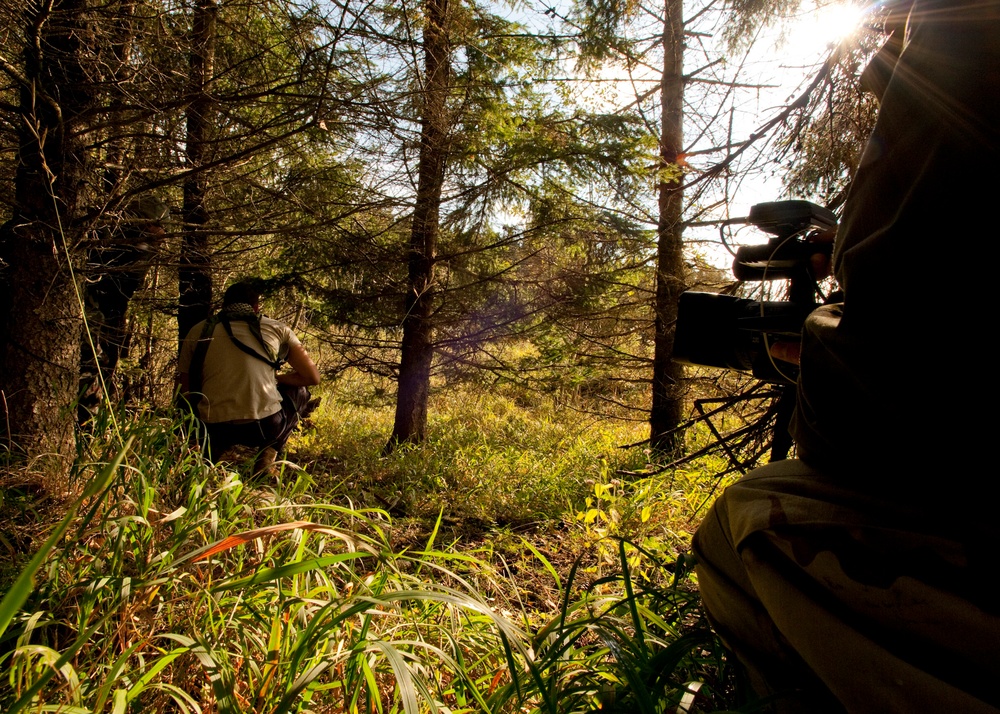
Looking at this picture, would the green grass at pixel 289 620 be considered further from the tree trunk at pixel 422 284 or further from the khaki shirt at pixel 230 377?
the tree trunk at pixel 422 284

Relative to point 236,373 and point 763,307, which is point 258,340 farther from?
point 763,307

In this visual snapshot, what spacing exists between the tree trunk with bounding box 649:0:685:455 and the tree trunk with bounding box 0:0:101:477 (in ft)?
14.8

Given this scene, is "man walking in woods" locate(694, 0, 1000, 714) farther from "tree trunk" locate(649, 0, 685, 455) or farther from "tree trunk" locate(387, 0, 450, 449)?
"tree trunk" locate(649, 0, 685, 455)

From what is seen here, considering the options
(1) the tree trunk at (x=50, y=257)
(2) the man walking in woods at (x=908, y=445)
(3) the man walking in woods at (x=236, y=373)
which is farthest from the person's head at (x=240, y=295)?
(2) the man walking in woods at (x=908, y=445)

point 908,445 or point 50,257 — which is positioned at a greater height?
point 50,257

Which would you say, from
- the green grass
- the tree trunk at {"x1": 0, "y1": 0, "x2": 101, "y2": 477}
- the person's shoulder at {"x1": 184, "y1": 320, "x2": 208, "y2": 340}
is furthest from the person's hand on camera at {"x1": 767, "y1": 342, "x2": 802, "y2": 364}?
the person's shoulder at {"x1": 184, "y1": 320, "x2": 208, "y2": 340}

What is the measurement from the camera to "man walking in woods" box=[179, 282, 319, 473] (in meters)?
Result: 3.27

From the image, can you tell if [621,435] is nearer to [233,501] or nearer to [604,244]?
[604,244]

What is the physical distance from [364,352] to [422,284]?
1.28 m

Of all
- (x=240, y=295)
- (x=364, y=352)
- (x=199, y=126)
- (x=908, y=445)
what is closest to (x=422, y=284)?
(x=364, y=352)

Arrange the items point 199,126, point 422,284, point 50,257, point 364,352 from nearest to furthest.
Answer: point 50,257 < point 199,126 < point 422,284 < point 364,352

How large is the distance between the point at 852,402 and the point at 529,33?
566 cm

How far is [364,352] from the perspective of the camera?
19.9 ft

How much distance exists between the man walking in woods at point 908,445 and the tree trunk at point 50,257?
9.91ft
